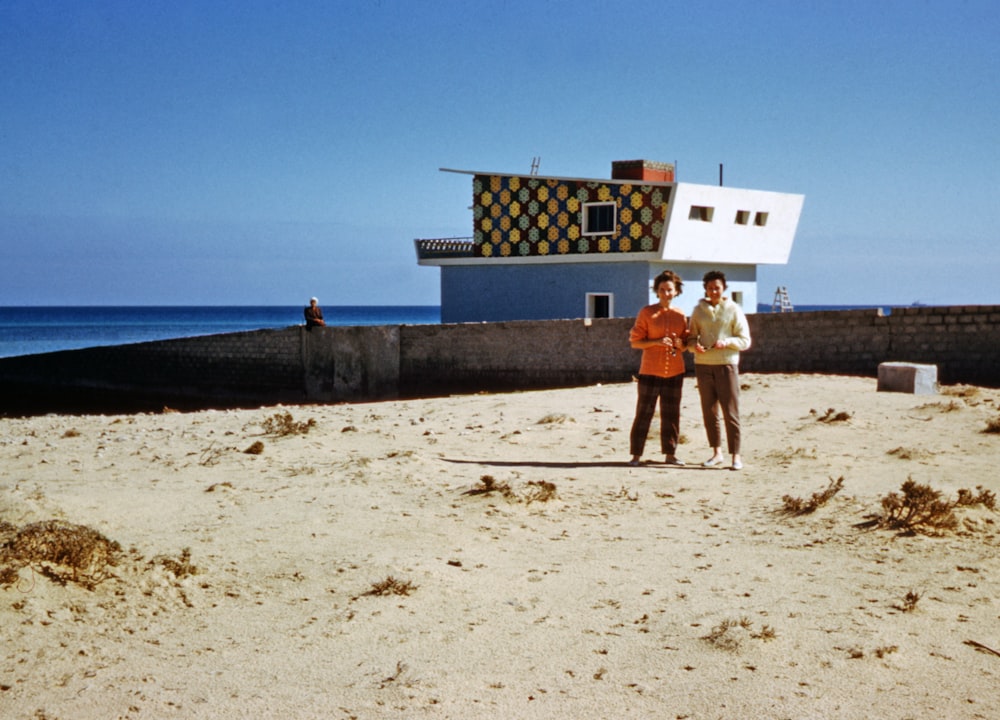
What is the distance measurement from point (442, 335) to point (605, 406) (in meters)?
9.95

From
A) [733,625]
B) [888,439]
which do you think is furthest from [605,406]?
[733,625]

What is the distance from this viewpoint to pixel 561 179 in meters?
32.7

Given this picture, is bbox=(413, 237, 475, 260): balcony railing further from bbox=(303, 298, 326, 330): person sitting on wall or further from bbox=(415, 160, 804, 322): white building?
bbox=(303, 298, 326, 330): person sitting on wall

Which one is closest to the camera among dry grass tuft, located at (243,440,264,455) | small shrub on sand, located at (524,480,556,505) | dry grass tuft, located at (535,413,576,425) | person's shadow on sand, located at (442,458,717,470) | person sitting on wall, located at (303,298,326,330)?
small shrub on sand, located at (524,480,556,505)

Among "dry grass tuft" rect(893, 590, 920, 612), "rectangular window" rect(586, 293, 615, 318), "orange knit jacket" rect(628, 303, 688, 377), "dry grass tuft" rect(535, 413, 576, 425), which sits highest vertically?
"rectangular window" rect(586, 293, 615, 318)

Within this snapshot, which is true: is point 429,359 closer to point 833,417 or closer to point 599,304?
point 599,304

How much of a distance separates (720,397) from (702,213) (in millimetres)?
23831

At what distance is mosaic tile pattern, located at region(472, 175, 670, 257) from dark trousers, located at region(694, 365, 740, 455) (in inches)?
860

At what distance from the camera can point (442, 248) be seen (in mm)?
36406

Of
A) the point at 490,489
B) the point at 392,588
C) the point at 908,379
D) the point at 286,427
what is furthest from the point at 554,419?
the point at 392,588

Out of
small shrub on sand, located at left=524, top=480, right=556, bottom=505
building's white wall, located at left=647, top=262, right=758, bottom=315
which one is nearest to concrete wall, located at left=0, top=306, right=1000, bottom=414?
building's white wall, located at left=647, top=262, right=758, bottom=315

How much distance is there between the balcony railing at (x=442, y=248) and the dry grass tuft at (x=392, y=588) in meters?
29.5

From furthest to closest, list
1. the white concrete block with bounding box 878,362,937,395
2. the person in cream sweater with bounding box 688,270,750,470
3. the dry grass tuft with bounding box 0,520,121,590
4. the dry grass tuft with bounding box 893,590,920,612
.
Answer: the white concrete block with bounding box 878,362,937,395 → the person in cream sweater with bounding box 688,270,750,470 → the dry grass tuft with bounding box 0,520,121,590 → the dry grass tuft with bounding box 893,590,920,612

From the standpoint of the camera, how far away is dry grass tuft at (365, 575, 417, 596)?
6.05m
